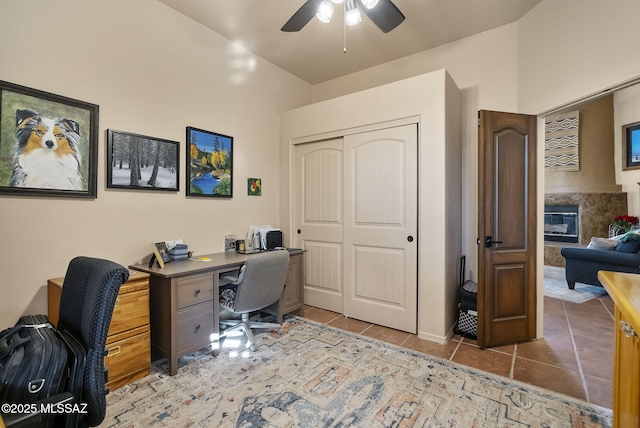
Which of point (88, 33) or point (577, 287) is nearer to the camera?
point (88, 33)

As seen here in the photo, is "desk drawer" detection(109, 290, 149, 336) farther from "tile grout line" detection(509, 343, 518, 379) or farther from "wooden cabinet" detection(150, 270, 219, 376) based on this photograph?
"tile grout line" detection(509, 343, 518, 379)

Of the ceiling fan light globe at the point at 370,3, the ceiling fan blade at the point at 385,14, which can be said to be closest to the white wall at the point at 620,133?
the ceiling fan blade at the point at 385,14

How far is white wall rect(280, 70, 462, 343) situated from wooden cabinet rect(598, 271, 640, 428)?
4.36 feet

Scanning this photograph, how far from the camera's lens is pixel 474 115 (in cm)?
316

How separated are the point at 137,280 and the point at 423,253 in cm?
244

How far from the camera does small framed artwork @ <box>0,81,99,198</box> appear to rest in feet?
6.00

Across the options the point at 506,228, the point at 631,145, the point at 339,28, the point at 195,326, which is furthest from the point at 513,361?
the point at 631,145

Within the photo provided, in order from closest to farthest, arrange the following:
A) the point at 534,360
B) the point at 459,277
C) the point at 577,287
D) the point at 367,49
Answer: the point at 534,360
the point at 459,277
the point at 367,49
the point at 577,287

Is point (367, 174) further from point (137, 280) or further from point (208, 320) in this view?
point (137, 280)

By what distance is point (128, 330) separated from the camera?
200 centimetres

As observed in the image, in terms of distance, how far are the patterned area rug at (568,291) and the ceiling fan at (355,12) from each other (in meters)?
4.22

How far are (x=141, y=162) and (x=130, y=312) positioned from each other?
1.26 meters

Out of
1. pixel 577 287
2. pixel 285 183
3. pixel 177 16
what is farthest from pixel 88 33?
pixel 577 287

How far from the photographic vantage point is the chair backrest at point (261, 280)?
7.84 ft
